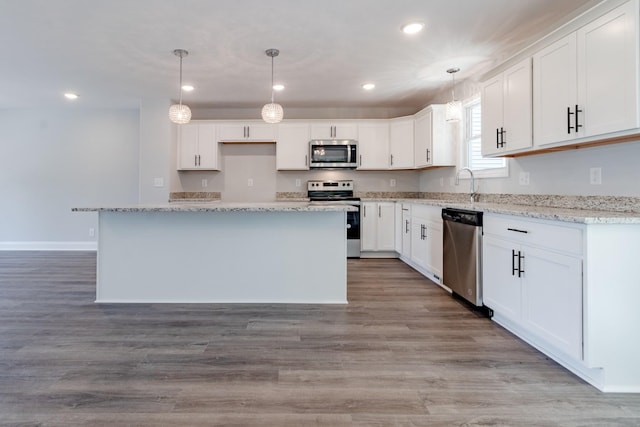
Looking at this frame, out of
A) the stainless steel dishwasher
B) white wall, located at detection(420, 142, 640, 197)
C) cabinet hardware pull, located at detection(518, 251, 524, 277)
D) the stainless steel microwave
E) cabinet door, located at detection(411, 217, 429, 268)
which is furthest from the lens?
the stainless steel microwave

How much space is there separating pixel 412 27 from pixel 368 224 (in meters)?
2.89

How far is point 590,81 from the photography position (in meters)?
2.13

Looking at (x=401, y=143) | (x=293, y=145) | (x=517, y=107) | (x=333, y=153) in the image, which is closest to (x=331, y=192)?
Answer: (x=333, y=153)

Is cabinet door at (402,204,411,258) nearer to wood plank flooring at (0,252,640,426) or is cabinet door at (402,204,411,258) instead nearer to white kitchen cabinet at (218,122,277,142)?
wood plank flooring at (0,252,640,426)

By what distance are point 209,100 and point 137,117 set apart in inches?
62.4

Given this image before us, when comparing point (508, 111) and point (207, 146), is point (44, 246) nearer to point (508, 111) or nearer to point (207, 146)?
point (207, 146)

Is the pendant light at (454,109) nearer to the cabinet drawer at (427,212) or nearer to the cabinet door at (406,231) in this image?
the cabinet drawer at (427,212)

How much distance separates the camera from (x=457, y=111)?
13.1 ft

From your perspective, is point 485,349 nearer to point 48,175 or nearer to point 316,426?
point 316,426

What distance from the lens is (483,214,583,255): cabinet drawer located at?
187cm

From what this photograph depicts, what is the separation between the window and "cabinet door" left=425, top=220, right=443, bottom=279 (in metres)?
0.81

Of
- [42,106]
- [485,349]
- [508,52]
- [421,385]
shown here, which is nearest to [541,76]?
[508,52]

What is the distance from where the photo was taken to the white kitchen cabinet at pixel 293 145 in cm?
543

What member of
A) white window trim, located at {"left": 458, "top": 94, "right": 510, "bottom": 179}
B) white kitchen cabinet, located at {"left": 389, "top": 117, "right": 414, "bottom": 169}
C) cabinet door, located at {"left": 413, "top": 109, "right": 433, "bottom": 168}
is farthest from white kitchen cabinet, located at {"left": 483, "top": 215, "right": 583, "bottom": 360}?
white kitchen cabinet, located at {"left": 389, "top": 117, "right": 414, "bottom": 169}
